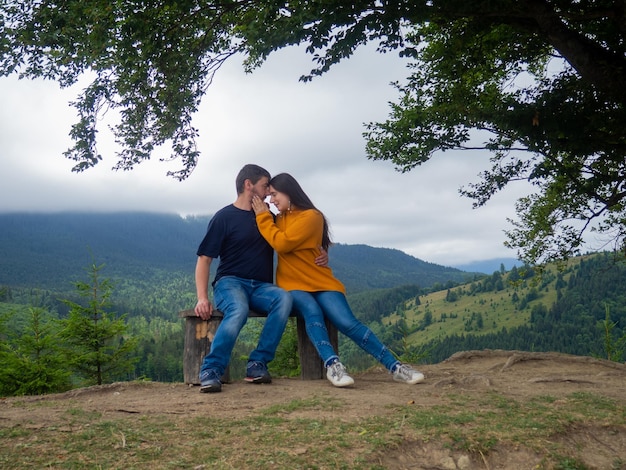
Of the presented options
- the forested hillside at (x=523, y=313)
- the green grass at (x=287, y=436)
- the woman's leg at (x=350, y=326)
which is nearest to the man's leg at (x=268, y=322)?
the woman's leg at (x=350, y=326)

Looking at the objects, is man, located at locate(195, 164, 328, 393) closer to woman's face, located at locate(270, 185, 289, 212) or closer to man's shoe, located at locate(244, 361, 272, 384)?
man's shoe, located at locate(244, 361, 272, 384)

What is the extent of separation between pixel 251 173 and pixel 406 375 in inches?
129

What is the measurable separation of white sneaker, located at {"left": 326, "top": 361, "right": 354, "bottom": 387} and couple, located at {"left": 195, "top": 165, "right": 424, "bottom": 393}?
15mm

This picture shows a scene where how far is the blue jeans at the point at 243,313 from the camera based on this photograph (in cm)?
701

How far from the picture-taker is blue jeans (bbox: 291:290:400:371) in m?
7.29

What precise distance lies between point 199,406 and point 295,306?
6.43ft

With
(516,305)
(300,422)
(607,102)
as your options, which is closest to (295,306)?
(300,422)

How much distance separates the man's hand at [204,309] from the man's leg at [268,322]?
0.55 metres

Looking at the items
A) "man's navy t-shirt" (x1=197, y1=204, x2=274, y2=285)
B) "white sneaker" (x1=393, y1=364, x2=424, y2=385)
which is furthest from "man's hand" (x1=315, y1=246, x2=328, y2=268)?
"white sneaker" (x1=393, y1=364, x2=424, y2=385)

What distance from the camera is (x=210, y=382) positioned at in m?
6.82

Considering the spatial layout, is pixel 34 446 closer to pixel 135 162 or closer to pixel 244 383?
pixel 244 383

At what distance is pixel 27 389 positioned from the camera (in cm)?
1391

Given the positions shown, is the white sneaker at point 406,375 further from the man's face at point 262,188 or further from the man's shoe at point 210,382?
the man's face at point 262,188

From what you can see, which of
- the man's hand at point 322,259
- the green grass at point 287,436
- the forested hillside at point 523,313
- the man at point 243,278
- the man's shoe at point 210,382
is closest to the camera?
the green grass at point 287,436
